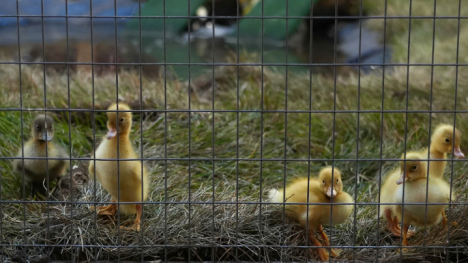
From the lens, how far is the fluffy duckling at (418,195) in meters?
3.65

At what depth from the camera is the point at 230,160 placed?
3.55 m

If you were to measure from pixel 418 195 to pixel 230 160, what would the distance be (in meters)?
1.13

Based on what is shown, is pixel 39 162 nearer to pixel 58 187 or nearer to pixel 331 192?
pixel 58 187

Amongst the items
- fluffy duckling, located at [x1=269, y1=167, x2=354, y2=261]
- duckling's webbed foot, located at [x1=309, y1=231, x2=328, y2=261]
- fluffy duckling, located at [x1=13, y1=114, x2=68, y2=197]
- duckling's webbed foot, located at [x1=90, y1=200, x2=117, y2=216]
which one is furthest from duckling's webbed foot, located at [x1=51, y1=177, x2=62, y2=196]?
duckling's webbed foot, located at [x1=309, y1=231, x2=328, y2=261]

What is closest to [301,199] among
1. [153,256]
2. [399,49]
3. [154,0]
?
[153,256]

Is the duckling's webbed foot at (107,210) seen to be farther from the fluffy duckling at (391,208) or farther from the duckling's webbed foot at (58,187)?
the fluffy duckling at (391,208)

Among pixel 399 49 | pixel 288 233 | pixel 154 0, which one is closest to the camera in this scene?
pixel 288 233

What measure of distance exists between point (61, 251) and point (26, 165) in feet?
3.14

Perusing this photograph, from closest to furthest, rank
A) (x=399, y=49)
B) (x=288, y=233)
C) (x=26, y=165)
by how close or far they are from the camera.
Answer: (x=288, y=233)
(x=26, y=165)
(x=399, y=49)

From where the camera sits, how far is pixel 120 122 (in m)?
3.98

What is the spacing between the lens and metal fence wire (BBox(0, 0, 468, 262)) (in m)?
3.46

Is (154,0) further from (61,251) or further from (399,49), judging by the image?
(61,251)

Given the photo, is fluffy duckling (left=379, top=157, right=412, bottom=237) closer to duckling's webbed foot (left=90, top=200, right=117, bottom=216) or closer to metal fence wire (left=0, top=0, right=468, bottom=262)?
metal fence wire (left=0, top=0, right=468, bottom=262)

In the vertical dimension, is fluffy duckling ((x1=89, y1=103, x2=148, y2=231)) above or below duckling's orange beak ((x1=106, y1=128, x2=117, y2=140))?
below
